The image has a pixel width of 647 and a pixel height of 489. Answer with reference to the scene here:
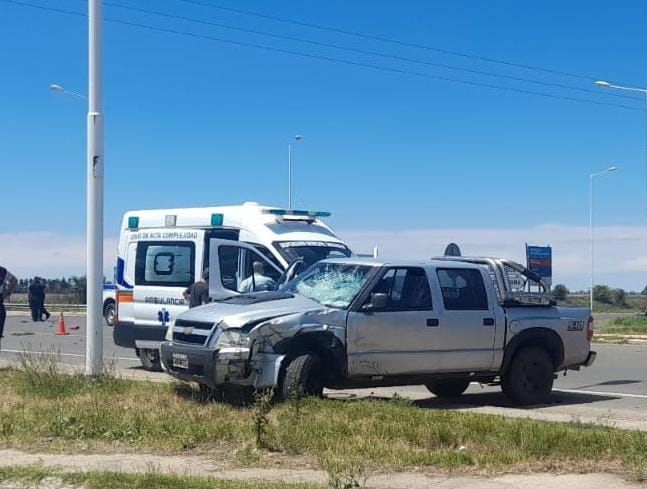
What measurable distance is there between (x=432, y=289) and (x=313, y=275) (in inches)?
57.1

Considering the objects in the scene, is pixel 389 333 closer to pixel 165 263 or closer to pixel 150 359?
pixel 150 359

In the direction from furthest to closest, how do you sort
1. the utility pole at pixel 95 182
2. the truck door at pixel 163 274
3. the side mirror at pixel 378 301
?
the truck door at pixel 163 274
the utility pole at pixel 95 182
the side mirror at pixel 378 301

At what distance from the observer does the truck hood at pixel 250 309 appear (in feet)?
34.3

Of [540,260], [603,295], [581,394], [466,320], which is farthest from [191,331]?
[603,295]

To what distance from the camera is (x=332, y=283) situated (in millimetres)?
11492

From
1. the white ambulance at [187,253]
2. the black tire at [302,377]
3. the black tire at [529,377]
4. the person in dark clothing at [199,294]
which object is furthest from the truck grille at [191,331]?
the white ambulance at [187,253]

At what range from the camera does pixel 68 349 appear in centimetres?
2241

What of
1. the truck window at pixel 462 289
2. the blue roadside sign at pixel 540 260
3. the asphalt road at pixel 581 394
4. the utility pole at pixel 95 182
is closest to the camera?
the asphalt road at pixel 581 394

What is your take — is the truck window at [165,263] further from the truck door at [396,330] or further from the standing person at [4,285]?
the truck door at [396,330]

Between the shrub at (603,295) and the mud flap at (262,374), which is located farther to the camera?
the shrub at (603,295)

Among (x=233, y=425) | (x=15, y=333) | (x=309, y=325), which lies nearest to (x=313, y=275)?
(x=309, y=325)

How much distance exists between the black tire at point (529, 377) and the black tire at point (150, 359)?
5840 millimetres

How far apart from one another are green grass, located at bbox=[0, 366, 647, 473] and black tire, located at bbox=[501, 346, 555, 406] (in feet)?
7.37

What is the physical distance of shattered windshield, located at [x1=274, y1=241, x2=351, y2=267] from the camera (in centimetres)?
1545
